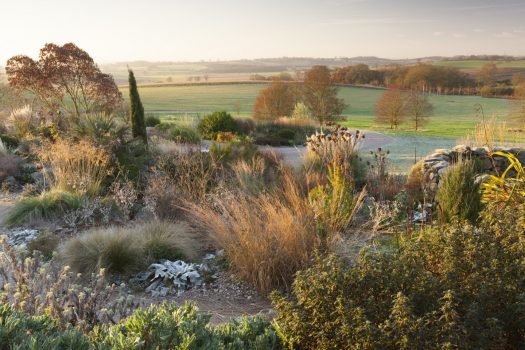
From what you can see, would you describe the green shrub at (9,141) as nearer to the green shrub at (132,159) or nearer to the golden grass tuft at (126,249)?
the green shrub at (132,159)

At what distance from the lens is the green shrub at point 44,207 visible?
7.12 metres

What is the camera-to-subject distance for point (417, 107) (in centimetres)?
2884

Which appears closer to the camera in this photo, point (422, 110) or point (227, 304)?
point (227, 304)

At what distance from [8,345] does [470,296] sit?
7.91 ft

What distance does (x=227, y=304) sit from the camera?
454 cm

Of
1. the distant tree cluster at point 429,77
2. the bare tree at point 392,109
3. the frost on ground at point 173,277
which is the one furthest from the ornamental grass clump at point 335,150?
the distant tree cluster at point 429,77

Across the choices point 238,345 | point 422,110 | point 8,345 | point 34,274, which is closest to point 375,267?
point 238,345

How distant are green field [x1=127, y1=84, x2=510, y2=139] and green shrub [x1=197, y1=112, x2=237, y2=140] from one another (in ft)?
42.2

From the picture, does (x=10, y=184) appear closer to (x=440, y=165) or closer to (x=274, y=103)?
(x=440, y=165)

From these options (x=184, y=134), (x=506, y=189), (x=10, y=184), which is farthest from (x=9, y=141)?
(x=506, y=189)

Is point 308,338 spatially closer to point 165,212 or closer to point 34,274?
point 34,274

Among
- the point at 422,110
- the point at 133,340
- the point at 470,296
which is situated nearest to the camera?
the point at 133,340

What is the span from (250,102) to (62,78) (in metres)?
32.6

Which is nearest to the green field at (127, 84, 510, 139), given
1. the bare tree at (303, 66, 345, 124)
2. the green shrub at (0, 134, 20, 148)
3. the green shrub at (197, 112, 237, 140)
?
the bare tree at (303, 66, 345, 124)
